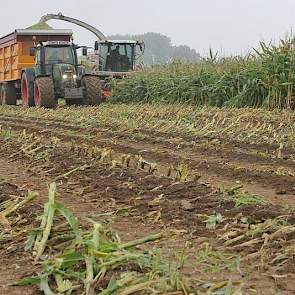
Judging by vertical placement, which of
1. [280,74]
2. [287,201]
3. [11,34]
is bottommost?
[287,201]

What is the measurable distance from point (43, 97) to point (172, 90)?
3.47 metres

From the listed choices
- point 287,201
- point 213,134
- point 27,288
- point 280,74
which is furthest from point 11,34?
point 27,288

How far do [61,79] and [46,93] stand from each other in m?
0.79

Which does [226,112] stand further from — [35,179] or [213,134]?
[35,179]

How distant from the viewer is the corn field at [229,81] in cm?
1180

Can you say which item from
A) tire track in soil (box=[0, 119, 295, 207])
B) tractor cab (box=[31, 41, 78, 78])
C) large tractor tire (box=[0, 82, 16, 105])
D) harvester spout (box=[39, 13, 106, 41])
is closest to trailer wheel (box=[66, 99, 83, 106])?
tractor cab (box=[31, 41, 78, 78])

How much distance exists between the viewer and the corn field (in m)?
11.8

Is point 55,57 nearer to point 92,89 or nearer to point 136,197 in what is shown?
point 92,89

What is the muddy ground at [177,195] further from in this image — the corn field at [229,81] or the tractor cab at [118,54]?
the tractor cab at [118,54]

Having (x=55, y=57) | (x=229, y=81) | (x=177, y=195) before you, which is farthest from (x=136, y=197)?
(x=55, y=57)

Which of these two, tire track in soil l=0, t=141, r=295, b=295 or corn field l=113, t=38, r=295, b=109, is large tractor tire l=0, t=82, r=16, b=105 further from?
tire track in soil l=0, t=141, r=295, b=295

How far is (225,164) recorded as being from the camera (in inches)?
232

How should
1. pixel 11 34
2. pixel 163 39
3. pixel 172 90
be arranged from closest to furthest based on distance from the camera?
pixel 172 90
pixel 11 34
pixel 163 39

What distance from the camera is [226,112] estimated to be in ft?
36.5
